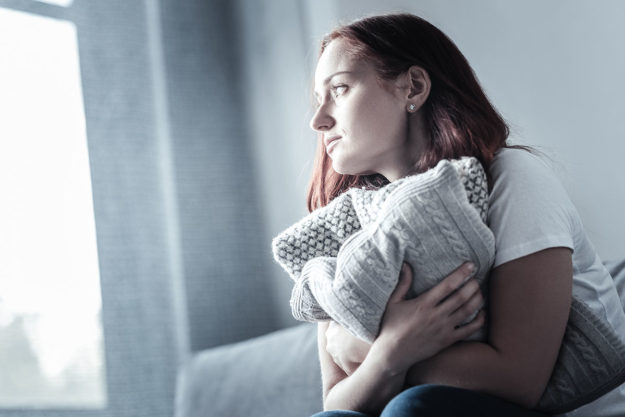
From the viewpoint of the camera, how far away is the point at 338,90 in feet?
3.48

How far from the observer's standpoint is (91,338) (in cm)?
195

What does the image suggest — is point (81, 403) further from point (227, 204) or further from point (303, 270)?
point (303, 270)

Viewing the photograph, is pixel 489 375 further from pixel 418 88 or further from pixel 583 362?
pixel 418 88

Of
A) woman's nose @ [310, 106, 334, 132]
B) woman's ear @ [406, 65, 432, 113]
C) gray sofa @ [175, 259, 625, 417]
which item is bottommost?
gray sofa @ [175, 259, 625, 417]

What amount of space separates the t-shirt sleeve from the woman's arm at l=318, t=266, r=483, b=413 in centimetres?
7

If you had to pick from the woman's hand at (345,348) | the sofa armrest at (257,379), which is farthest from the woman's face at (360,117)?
the sofa armrest at (257,379)

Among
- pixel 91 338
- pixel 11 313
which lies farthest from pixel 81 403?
pixel 11 313

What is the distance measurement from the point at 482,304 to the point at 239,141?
149cm

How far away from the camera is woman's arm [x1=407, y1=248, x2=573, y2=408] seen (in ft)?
2.69

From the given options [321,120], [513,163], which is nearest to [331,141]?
[321,120]

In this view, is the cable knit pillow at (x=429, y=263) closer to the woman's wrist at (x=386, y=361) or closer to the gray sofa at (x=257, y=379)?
the woman's wrist at (x=386, y=361)

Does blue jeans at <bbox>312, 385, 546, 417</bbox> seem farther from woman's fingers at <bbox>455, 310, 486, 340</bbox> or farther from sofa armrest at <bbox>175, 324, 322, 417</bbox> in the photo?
sofa armrest at <bbox>175, 324, 322, 417</bbox>

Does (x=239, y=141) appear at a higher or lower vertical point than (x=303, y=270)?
higher

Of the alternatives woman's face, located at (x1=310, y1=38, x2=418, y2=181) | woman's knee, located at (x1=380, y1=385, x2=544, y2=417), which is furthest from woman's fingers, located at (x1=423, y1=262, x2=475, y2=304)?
woman's face, located at (x1=310, y1=38, x2=418, y2=181)
